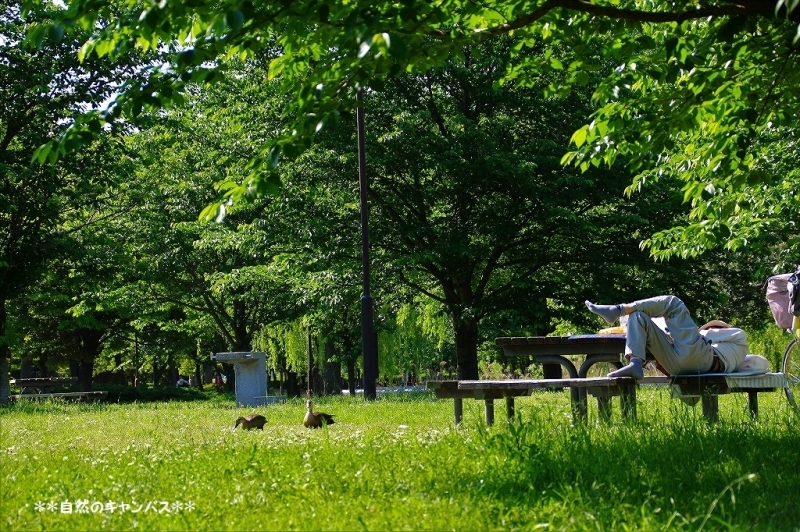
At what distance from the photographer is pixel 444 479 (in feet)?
18.8

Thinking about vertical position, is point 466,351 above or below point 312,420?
above

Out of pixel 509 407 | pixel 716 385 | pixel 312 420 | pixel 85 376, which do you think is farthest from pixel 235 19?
pixel 85 376

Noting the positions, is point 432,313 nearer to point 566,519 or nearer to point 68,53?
point 68,53

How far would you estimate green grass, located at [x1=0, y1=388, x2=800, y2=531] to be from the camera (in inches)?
188

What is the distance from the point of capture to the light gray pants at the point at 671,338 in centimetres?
853

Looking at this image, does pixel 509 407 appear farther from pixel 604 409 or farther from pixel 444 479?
pixel 444 479

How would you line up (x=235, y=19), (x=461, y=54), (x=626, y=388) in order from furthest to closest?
(x=626, y=388)
(x=461, y=54)
(x=235, y=19)

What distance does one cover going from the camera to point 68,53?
21516mm

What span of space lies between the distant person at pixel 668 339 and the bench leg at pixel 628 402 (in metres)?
0.17

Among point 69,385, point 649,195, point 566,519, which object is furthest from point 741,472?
point 69,385

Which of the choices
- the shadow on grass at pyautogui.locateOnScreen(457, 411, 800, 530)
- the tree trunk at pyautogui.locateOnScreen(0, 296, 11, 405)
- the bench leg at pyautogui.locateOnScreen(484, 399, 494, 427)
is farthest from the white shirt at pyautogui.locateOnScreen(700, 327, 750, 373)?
the tree trunk at pyautogui.locateOnScreen(0, 296, 11, 405)

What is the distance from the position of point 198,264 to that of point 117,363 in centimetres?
2640

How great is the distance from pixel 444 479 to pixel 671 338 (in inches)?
151

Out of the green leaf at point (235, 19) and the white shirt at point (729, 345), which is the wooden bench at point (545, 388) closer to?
the white shirt at point (729, 345)
